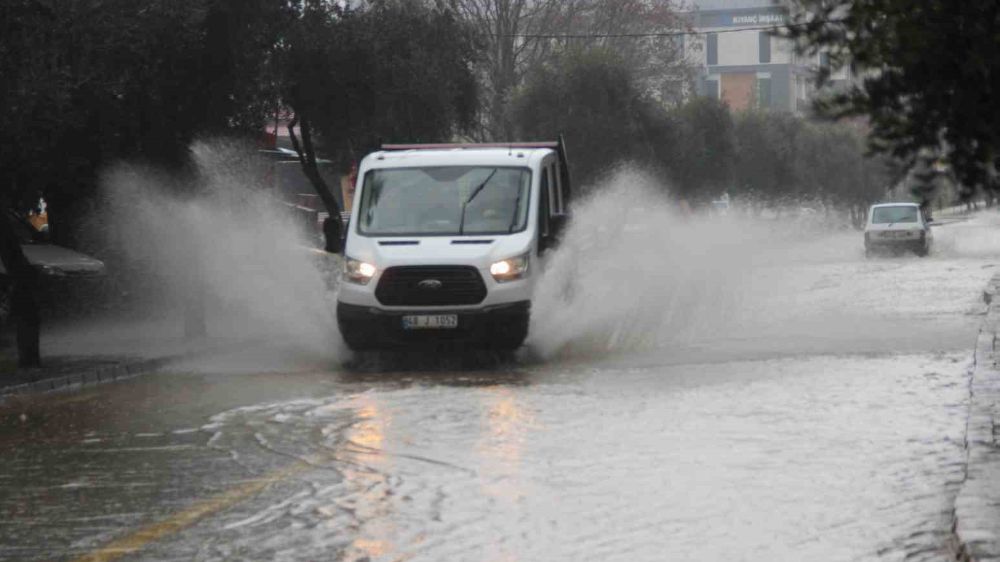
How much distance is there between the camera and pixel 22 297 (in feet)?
61.9

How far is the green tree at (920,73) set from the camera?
258 inches

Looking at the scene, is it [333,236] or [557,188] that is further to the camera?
[557,188]

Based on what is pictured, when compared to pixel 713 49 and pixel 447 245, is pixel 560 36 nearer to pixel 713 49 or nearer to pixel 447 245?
pixel 447 245

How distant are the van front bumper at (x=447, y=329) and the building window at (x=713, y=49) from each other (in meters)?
150

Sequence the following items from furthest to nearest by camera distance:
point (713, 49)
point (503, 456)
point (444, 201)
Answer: point (713, 49) → point (444, 201) → point (503, 456)

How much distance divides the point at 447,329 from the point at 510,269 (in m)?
0.91

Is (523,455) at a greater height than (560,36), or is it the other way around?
(560,36)

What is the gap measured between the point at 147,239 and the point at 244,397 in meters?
14.0

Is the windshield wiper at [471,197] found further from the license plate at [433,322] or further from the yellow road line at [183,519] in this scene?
the yellow road line at [183,519]

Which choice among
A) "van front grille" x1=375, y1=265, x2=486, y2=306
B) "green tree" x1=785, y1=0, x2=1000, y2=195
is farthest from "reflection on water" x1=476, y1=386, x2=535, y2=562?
"green tree" x1=785, y1=0, x2=1000, y2=195

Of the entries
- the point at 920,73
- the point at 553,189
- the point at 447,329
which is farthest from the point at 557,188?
the point at 920,73

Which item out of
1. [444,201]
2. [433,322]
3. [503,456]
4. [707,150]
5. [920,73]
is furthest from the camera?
[707,150]

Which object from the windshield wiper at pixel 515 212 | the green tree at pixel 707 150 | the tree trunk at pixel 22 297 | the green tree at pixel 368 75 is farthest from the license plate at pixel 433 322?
the green tree at pixel 707 150

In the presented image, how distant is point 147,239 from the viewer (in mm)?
28984
